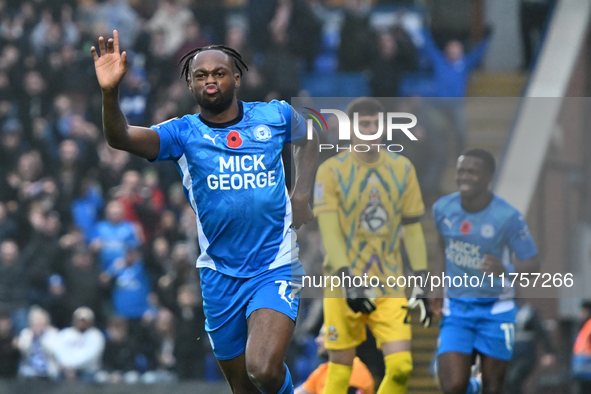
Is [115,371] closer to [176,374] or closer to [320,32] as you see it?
[176,374]

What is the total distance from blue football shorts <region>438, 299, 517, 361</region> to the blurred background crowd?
8.21ft

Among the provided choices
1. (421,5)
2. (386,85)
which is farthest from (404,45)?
(421,5)

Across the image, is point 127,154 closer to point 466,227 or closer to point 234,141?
point 466,227

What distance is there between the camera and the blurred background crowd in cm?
1333

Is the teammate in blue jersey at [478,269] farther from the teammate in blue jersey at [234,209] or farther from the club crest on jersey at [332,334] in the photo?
the teammate in blue jersey at [234,209]

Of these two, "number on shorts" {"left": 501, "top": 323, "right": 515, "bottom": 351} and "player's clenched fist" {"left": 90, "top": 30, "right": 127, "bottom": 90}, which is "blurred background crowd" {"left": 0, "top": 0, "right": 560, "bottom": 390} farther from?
"player's clenched fist" {"left": 90, "top": 30, "right": 127, "bottom": 90}

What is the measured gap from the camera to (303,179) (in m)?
6.71

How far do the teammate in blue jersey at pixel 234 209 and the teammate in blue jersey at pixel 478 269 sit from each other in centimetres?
217

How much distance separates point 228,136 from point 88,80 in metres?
11.5

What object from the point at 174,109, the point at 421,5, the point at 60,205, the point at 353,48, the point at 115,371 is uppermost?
the point at 421,5

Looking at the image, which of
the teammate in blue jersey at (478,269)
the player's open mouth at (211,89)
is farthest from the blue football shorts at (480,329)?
the player's open mouth at (211,89)

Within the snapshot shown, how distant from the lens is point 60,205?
49.3 feet

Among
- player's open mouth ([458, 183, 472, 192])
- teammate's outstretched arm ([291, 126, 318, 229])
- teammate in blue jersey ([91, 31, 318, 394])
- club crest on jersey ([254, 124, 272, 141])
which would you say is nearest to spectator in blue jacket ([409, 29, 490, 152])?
player's open mouth ([458, 183, 472, 192])

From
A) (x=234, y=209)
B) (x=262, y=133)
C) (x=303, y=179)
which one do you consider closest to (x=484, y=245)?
(x=303, y=179)
